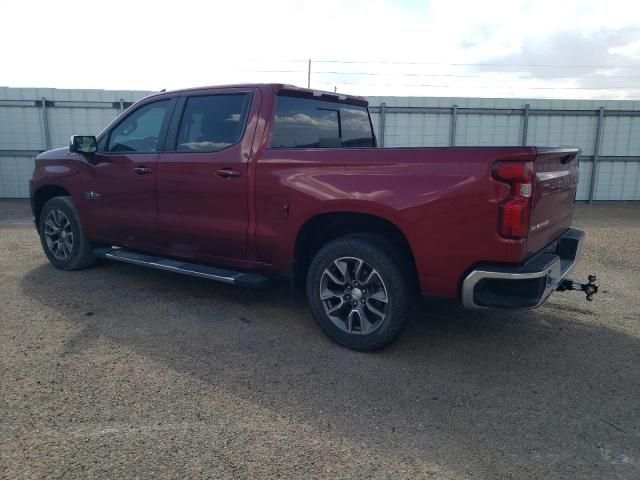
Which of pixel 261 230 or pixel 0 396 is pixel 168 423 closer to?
pixel 0 396

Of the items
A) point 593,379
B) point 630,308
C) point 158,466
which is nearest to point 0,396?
point 158,466

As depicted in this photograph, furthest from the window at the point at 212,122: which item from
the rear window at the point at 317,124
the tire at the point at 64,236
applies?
the tire at the point at 64,236

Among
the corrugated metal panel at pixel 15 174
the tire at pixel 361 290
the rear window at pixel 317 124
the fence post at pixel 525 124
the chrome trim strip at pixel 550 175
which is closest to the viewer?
the chrome trim strip at pixel 550 175

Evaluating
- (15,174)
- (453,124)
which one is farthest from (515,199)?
(15,174)

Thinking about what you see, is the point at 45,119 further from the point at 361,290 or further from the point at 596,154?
the point at 596,154

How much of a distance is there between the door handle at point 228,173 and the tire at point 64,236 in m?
2.37

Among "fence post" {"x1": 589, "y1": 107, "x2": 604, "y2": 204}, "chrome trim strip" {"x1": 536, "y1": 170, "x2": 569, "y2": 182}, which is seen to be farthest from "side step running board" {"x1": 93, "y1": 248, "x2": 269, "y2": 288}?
"fence post" {"x1": 589, "y1": 107, "x2": 604, "y2": 204}

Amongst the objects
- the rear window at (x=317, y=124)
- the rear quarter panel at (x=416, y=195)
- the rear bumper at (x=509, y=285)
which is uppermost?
the rear window at (x=317, y=124)

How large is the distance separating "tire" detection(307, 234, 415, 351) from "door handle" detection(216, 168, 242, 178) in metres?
0.99

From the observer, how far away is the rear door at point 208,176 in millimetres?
4512

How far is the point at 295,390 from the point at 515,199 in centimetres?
187

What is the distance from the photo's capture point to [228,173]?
451cm

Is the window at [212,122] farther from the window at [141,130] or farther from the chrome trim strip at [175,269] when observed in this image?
the chrome trim strip at [175,269]

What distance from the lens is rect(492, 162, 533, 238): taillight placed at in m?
3.25
